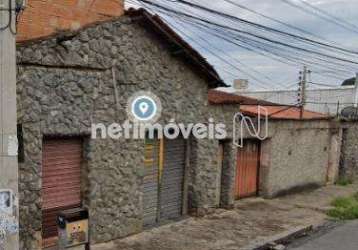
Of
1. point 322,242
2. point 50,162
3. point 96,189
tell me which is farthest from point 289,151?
point 50,162

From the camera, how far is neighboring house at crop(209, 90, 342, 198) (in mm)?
13305

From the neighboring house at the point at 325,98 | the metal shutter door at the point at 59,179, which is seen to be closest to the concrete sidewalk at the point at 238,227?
the metal shutter door at the point at 59,179

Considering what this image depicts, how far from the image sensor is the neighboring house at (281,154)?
43.7ft

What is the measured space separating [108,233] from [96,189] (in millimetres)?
971

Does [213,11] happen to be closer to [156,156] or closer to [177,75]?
[177,75]

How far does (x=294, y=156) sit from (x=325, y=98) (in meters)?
13.3

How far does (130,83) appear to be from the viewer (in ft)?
29.2

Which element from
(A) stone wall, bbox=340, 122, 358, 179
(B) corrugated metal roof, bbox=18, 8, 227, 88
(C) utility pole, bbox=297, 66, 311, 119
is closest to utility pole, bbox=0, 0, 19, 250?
(B) corrugated metal roof, bbox=18, 8, 227, 88

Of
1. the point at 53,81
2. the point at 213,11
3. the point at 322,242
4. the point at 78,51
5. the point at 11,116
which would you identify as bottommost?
the point at 322,242

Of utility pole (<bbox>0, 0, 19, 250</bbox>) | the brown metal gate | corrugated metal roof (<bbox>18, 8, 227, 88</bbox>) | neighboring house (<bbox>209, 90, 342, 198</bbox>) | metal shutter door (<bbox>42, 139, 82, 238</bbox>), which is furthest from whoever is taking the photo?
neighboring house (<bbox>209, 90, 342, 198</bbox>)

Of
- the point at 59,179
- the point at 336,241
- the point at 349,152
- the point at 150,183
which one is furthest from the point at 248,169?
the point at 349,152

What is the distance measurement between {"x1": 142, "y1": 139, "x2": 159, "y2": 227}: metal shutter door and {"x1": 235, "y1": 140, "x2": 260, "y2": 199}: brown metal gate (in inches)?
145

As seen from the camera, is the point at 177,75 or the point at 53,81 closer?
the point at 53,81

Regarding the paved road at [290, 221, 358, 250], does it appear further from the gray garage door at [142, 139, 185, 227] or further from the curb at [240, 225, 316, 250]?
the gray garage door at [142, 139, 185, 227]
